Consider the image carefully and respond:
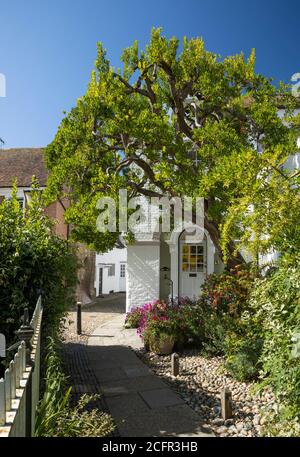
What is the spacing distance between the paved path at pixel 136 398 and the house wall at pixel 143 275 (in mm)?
3525

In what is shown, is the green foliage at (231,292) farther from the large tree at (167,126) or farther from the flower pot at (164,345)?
the flower pot at (164,345)

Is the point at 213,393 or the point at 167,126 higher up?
the point at 167,126

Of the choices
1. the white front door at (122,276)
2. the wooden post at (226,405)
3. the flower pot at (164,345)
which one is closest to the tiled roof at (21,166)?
the white front door at (122,276)

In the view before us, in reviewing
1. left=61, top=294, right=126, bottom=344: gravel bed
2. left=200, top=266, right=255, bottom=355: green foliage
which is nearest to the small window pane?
left=61, top=294, right=126, bottom=344: gravel bed

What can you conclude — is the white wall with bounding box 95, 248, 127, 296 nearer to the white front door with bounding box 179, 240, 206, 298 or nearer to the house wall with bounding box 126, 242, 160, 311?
the white front door with bounding box 179, 240, 206, 298

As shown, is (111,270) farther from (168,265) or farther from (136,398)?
(136,398)

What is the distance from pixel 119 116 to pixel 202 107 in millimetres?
Result: 2623

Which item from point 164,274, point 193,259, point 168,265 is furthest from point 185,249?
point 164,274

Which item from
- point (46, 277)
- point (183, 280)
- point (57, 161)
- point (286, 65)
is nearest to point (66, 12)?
point (57, 161)

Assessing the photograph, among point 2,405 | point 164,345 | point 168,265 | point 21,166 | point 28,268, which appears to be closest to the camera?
point 2,405

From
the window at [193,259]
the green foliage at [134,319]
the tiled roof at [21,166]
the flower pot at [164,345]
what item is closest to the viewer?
the flower pot at [164,345]

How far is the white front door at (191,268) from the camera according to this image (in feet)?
48.6

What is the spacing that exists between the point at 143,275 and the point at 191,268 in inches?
84.3

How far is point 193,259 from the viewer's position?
15031 mm
